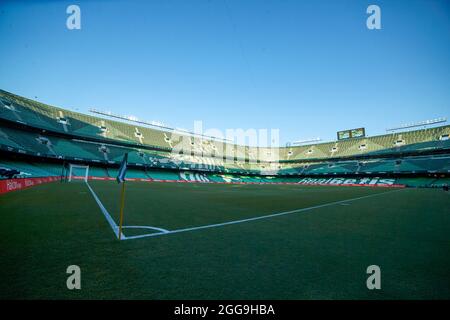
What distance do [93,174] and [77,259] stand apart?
2001 inches

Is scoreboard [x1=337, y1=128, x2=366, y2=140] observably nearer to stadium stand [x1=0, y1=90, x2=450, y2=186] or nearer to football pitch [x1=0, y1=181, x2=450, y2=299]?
stadium stand [x1=0, y1=90, x2=450, y2=186]

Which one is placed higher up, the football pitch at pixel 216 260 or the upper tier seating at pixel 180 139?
the upper tier seating at pixel 180 139

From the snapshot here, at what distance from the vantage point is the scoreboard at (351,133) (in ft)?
227

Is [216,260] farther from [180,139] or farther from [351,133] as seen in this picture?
[351,133]

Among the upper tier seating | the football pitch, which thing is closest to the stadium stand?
the upper tier seating

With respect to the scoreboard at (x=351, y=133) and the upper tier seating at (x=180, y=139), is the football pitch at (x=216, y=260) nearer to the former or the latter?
the upper tier seating at (x=180, y=139)

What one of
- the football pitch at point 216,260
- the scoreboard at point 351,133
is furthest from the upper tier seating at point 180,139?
the football pitch at point 216,260

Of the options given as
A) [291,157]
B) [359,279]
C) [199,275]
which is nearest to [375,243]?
[359,279]

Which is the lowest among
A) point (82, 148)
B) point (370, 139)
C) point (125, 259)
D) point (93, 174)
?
point (125, 259)

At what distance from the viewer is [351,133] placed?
71.6 meters

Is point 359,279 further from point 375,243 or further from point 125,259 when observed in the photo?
point 125,259

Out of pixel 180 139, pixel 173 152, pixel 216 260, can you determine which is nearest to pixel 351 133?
pixel 180 139

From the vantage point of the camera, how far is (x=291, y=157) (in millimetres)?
85000

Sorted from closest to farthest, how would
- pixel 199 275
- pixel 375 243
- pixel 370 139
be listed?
pixel 199 275 < pixel 375 243 < pixel 370 139
